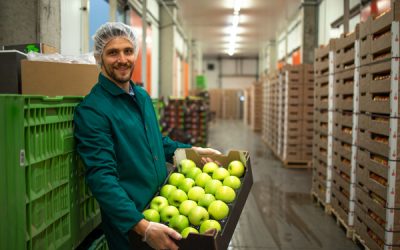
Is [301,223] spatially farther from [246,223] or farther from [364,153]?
[364,153]

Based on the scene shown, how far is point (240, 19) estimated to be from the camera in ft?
53.0

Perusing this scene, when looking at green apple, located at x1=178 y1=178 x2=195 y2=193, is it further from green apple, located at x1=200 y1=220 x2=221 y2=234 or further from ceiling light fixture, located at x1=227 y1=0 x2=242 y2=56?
ceiling light fixture, located at x1=227 y1=0 x2=242 y2=56

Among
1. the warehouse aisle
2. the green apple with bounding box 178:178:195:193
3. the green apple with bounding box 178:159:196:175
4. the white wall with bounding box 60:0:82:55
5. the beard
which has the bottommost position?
the warehouse aisle

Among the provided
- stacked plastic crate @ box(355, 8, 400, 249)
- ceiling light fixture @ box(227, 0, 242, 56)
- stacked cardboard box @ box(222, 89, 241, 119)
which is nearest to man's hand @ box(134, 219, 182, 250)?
stacked plastic crate @ box(355, 8, 400, 249)

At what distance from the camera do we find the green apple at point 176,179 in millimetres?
2414

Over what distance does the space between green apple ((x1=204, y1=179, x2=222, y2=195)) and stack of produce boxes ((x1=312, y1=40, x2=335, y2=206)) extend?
3.77 m

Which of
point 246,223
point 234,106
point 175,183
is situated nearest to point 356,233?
point 246,223

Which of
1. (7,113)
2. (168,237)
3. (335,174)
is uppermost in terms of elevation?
(7,113)

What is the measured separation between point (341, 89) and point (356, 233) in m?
1.90

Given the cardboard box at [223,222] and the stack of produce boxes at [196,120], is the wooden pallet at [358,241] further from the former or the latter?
the stack of produce boxes at [196,120]

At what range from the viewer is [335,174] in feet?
17.7

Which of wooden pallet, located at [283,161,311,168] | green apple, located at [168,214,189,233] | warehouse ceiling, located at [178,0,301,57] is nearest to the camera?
green apple, located at [168,214,189,233]

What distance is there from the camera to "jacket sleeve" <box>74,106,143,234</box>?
6.14ft

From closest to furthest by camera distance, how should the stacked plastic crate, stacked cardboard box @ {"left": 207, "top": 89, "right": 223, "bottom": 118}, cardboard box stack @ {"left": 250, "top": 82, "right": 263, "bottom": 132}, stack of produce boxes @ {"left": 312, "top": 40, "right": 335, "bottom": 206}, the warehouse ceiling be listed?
the stacked plastic crate → stack of produce boxes @ {"left": 312, "top": 40, "right": 335, "bottom": 206} → the warehouse ceiling → cardboard box stack @ {"left": 250, "top": 82, "right": 263, "bottom": 132} → stacked cardboard box @ {"left": 207, "top": 89, "right": 223, "bottom": 118}
